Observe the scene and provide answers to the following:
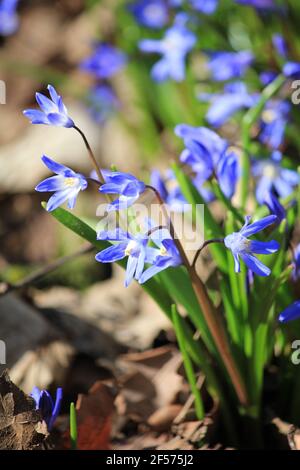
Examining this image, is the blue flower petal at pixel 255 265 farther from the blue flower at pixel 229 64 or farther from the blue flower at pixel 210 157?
the blue flower at pixel 229 64

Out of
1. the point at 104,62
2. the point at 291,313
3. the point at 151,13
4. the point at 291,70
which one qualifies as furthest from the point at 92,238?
the point at 104,62

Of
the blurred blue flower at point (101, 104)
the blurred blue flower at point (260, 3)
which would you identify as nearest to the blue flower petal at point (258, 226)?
the blurred blue flower at point (260, 3)

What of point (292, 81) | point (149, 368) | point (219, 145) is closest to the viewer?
point (219, 145)

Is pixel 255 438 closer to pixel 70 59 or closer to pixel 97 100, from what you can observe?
pixel 97 100

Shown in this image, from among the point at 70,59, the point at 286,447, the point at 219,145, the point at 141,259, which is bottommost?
the point at 286,447

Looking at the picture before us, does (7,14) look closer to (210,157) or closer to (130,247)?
(210,157)

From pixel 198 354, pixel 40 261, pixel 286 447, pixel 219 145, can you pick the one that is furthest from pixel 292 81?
pixel 40 261
